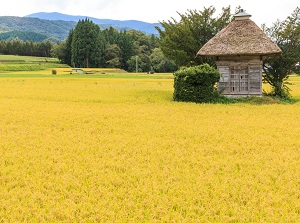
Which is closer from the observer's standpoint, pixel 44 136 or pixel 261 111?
pixel 44 136

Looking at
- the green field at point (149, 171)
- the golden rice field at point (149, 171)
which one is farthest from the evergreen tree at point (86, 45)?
the green field at point (149, 171)

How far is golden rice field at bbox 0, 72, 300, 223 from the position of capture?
14.6ft

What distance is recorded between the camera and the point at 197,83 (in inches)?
698

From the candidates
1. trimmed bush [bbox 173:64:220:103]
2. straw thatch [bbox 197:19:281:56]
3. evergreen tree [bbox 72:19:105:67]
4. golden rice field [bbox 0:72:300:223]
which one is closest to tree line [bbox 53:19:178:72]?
evergreen tree [bbox 72:19:105:67]

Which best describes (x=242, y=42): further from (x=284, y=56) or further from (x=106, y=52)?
(x=106, y=52)

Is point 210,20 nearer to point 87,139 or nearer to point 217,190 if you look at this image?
point 87,139

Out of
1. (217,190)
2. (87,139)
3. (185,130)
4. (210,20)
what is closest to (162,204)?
(217,190)

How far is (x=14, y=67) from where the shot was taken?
67.5m

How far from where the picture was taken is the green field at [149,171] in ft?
14.7

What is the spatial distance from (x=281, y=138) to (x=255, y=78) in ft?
35.6

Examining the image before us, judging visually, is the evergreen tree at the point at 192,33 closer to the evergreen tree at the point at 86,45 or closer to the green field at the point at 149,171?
the green field at the point at 149,171

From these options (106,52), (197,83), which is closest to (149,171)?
(197,83)

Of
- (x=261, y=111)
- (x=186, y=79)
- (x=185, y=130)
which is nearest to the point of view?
(x=185, y=130)

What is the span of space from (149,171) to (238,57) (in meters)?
14.7
